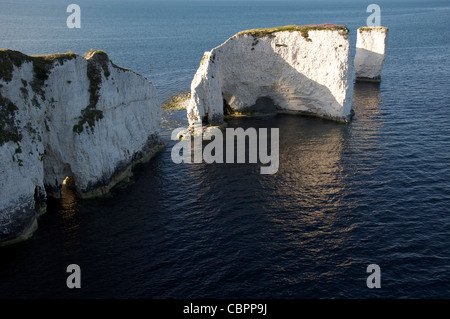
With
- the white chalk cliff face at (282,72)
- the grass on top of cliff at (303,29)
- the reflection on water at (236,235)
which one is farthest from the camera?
the grass on top of cliff at (303,29)

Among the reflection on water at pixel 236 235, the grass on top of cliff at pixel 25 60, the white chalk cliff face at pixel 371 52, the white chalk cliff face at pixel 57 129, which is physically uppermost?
the white chalk cliff face at pixel 371 52

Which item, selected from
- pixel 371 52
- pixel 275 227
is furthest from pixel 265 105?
pixel 275 227

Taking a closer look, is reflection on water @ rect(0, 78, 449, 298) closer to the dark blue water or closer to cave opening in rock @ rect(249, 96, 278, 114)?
the dark blue water

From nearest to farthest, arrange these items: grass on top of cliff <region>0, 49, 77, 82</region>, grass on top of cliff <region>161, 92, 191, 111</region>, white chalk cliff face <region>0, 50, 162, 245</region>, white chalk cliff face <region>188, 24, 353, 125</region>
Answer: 1. white chalk cliff face <region>0, 50, 162, 245</region>
2. grass on top of cliff <region>0, 49, 77, 82</region>
3. white chalk cliff face <region>188, 24, 353, 125</region>
4. grass on top of cliff <region>161, 92, 191, 111</region>

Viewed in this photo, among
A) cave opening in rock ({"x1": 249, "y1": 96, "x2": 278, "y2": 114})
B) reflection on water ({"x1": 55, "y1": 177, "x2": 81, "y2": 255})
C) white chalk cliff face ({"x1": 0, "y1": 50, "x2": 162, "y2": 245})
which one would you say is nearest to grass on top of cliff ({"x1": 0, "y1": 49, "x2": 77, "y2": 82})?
white chalk cliff face ({"x1": 0, "y1": 50, "x2": 162, "y2": 245})

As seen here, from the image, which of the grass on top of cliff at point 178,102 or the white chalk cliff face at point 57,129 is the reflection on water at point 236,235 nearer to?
the white chalk cliff face at point 57,129

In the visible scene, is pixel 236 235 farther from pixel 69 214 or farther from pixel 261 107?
pixel 261 107

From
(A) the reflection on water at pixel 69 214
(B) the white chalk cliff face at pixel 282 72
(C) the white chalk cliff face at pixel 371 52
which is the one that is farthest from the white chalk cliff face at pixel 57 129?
(C) the white chalk cliff face at pixel 371 52
